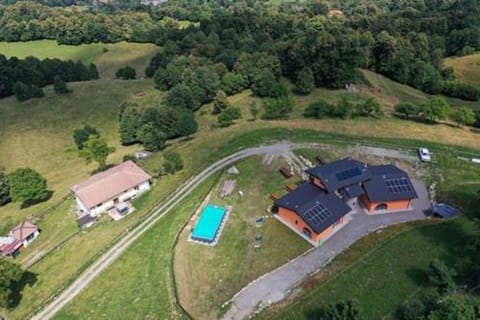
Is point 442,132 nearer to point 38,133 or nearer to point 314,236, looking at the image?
point 314,236

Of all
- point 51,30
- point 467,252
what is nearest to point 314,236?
point 467,252

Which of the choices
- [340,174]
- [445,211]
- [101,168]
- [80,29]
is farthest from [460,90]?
[80,29]

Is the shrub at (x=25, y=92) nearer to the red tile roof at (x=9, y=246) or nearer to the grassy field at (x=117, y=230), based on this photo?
the grassy field at (x=117, y=230)

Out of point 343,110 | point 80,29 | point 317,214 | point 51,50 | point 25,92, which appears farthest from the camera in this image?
point 80,29

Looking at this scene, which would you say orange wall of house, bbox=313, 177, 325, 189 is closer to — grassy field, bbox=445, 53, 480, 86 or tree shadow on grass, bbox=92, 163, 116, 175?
tree shadow on grass, bbox=92, 163, 116, 175

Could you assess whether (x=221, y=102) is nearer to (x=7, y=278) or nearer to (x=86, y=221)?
(x=86, y=221)

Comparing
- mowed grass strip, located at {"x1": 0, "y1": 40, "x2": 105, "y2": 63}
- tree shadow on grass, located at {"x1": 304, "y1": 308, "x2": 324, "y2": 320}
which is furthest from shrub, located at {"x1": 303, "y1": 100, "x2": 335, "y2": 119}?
mowed grass strip, located at {"x1": 0, "y1": 40, "x2": 105, "y2": 63}
